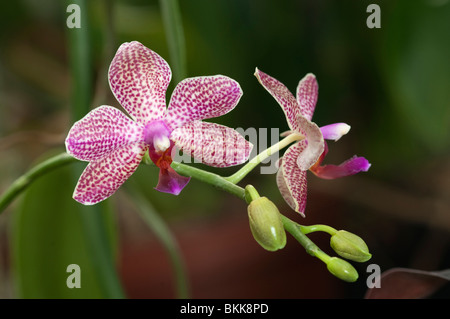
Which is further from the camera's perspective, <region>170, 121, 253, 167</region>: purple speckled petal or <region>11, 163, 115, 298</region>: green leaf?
<region>11, 163, 115, 298</region>: green leaf

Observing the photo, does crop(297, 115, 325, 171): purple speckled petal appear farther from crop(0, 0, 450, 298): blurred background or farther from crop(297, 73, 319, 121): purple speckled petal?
crop(0, 0, 450, 298): blurred background

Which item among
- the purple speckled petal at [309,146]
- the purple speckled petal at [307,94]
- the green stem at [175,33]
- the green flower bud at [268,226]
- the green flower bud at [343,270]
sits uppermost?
the green stem at [175,33]

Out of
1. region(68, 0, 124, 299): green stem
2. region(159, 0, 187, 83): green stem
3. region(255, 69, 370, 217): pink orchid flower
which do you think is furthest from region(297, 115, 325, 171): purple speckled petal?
region(68, 0, 124, 299): green stem

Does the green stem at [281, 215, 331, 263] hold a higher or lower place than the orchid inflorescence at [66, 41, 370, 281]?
lower

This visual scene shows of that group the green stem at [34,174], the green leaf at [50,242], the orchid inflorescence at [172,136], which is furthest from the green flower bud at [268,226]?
the green leaf at [50,242]

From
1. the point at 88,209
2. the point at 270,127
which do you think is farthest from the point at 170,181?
the point at 270,127

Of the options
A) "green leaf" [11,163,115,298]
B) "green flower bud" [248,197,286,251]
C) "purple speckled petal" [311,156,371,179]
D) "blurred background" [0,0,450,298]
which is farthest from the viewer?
"blurred background" [0,0,450,298]

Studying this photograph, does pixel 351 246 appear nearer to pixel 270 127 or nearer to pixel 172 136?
pixel 172 136

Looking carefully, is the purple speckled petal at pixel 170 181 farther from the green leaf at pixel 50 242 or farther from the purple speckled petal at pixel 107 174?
the green leaf at pixel 50 242
